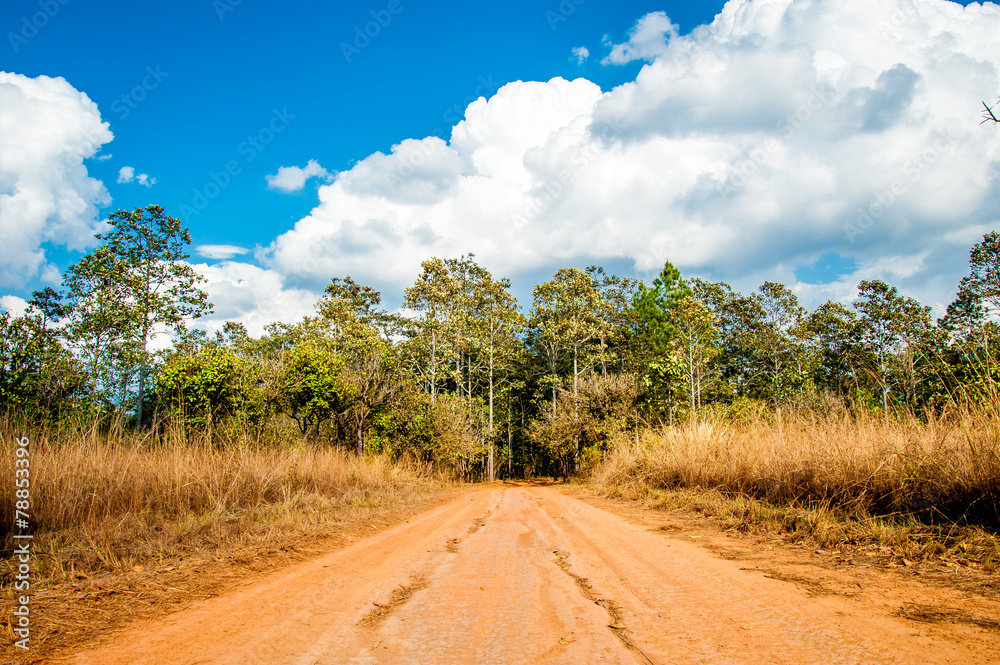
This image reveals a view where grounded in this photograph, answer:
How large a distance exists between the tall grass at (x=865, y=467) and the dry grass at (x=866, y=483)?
0.04 feet

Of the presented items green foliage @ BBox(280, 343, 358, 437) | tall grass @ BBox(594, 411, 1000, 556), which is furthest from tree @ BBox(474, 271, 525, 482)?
tall grass @ BBox(594, 411, 1000, 556)

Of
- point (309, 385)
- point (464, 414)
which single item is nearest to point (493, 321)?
point (464, 414)

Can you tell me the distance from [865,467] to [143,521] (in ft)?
28.5

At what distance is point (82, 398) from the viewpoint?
1516cm

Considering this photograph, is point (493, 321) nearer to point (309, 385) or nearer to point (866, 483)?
point (309, 385)

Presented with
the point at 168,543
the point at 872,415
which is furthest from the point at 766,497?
the point at 168,543

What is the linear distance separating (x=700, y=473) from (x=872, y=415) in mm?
3347

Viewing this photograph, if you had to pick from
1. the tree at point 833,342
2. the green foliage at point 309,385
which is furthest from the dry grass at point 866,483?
the tree at point 833,342

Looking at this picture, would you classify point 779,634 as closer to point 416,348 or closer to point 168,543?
point 168,543

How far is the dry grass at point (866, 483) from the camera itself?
14.6ft

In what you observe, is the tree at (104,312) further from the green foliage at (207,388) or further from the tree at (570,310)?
the tree at (570,310)

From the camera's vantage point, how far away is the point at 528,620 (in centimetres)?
298

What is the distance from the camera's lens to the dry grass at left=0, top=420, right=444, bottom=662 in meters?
3.73

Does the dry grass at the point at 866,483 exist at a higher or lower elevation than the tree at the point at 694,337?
lower
